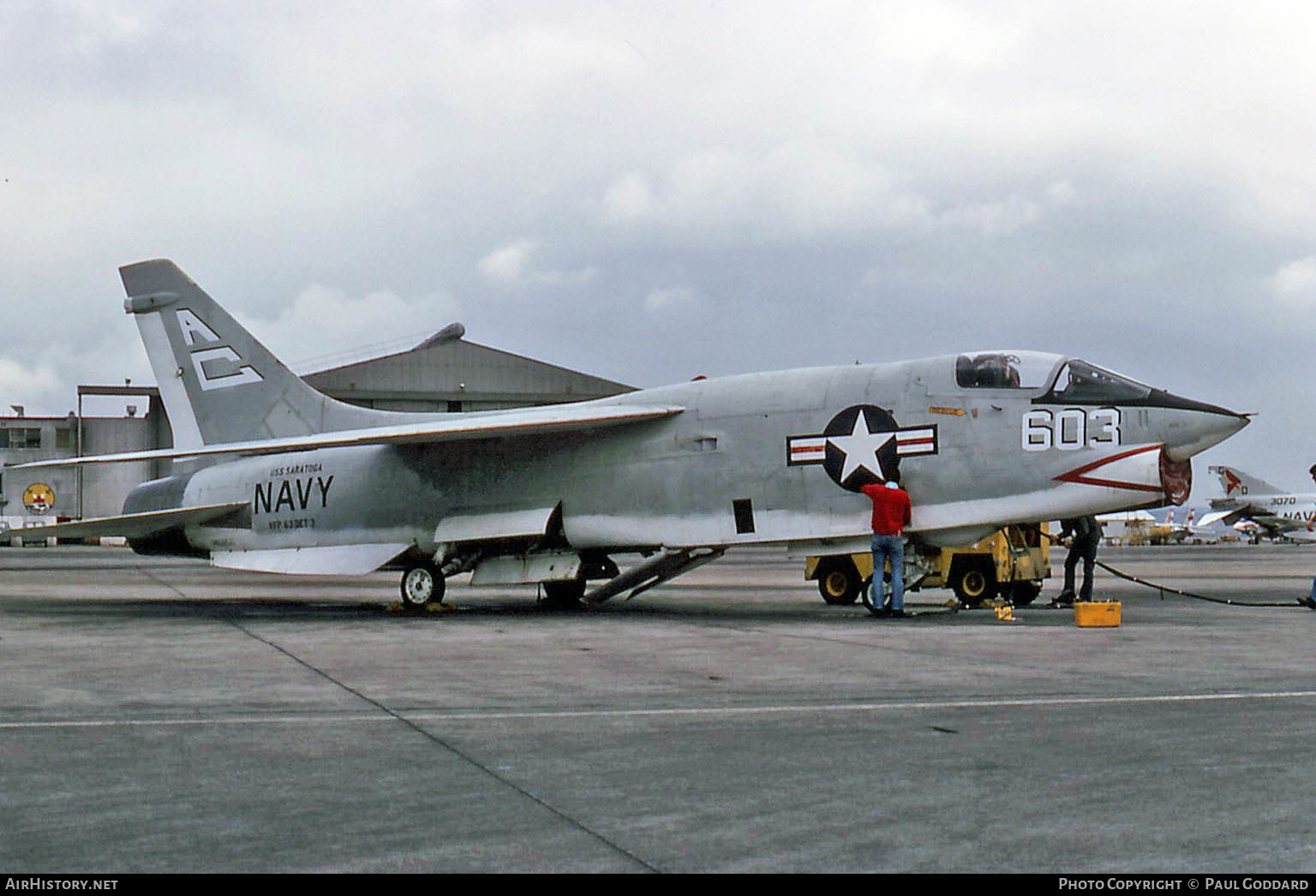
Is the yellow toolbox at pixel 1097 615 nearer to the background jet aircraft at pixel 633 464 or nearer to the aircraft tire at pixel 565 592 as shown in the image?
the background jet aircraft at pixel 633 464

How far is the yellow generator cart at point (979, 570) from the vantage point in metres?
18.1

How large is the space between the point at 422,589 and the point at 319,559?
80.0 inches

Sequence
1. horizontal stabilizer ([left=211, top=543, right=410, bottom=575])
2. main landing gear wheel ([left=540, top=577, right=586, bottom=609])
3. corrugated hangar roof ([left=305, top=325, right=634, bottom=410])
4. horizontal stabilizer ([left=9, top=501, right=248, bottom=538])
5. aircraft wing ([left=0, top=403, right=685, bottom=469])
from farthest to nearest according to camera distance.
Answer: corrugated hangar roof ([left=305, top=325, right=634, bottom=410]) → horizontal stabilizer ([left=9, top=501, right=248, bottom=538]) → main landing gear wheel ([left=540, top=577, right=586, bottom=609]) → horizontal stabilizer ([left=211, top=543, right=410, bottom=575]) → aircraft wing ([left=0, top=403, right=685, bottom=469])

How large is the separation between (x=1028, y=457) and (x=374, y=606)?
375 inches

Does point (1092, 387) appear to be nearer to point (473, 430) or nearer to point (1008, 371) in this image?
point (1008, 371)

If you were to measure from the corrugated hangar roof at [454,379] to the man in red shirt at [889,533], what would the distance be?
45723 millimetres

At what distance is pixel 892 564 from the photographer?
14.8 m

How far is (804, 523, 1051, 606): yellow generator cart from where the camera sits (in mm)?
18141

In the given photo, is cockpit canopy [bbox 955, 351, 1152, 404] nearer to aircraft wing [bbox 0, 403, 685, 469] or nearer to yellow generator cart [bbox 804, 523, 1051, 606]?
yellow generator cart [bbox 804, 523, 1051, 606]

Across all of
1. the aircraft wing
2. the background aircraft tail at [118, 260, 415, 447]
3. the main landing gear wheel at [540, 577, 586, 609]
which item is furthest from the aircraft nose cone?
the background aircraft tail at [118, 260, 415, 447]

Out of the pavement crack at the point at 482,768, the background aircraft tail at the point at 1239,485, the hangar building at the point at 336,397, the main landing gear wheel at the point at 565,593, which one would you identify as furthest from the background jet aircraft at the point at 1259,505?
the pavement crack at the point at 482,768

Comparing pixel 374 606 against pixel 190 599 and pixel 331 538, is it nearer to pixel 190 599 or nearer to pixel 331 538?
pixel 331 538

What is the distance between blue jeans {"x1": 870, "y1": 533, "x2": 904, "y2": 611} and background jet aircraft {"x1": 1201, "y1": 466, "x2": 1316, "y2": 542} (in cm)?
7086

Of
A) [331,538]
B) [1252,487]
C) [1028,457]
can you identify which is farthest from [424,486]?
[1252,487]
